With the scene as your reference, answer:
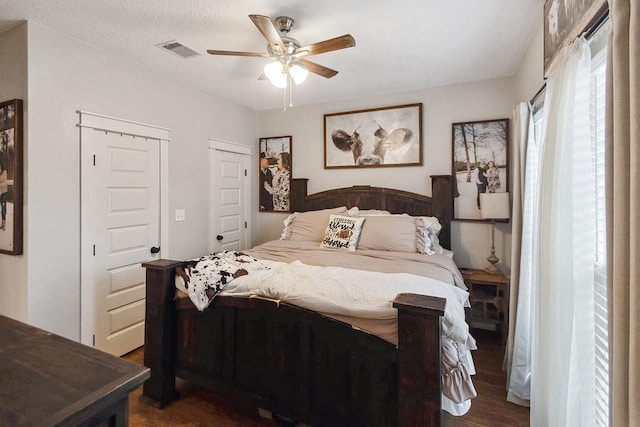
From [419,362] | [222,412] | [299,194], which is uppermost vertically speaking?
[299,194]

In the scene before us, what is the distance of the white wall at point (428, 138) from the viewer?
320cm

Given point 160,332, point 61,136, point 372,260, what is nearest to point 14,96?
point 61,136

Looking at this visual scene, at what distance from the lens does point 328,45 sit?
1965 mm

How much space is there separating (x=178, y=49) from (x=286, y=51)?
1.05 metres

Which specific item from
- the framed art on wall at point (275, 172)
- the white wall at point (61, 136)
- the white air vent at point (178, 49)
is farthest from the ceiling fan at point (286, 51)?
the framed art on wall at point (275, 172)

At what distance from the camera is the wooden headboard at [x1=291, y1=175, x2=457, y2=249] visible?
3279 mm

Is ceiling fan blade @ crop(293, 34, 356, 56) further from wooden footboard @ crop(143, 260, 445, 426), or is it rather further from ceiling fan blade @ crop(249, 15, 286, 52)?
wooden footboard @ crop(143, 260, 445, 426)

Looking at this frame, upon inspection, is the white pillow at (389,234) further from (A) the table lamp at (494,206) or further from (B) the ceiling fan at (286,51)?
(B) the ceiling fan at (286,51)

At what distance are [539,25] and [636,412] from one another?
7.79 ft

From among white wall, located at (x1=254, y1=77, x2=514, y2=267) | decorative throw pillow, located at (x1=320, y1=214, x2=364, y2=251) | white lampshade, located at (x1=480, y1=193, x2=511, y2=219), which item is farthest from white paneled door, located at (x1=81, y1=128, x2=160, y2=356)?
white lampshade, located at (x1=480, y1=193, x2=511, y2=219)

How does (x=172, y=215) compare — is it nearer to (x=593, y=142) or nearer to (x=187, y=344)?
(x=187, y=344)

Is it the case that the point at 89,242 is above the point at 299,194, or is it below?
below

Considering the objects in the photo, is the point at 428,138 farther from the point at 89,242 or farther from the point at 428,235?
the point at 89,242

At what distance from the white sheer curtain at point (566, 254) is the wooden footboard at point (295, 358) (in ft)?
1.68
